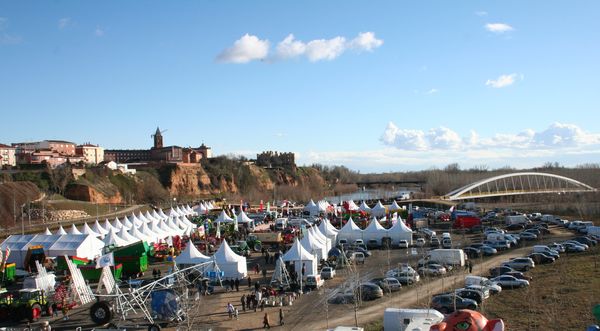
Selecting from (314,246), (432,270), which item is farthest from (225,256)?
(432,270)

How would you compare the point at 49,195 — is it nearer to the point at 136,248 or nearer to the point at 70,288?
the point at 136,248

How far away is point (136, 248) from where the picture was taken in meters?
26.9

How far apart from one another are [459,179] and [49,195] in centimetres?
8571

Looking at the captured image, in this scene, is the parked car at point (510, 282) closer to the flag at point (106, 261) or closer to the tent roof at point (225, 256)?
the tent roof at point (225, 256)

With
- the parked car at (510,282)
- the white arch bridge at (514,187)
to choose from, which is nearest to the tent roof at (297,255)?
the parked car at (510,282)

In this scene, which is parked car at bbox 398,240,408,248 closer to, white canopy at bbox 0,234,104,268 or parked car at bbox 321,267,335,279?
parked car at bbox 321,267,335,279

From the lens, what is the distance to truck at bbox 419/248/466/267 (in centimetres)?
2686

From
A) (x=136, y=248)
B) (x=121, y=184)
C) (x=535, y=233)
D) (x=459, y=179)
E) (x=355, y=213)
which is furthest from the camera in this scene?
(x=459, y=179)

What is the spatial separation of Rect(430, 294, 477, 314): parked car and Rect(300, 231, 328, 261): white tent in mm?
9779

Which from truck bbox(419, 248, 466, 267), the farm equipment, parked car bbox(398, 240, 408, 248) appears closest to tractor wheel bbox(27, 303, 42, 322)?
the farm equipment

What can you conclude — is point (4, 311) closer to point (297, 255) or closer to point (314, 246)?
point (297, 255)

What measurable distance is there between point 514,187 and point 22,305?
8986 centimetres

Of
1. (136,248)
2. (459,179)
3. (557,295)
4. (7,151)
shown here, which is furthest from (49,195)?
(459,179)

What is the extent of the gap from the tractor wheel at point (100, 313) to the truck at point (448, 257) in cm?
1581
